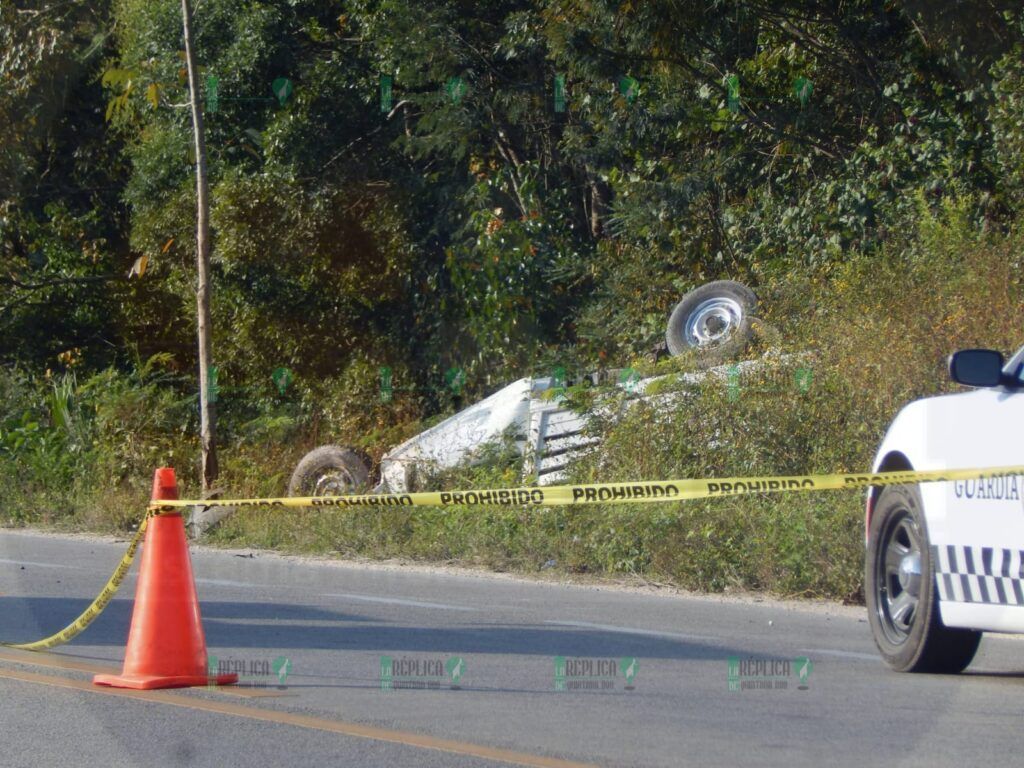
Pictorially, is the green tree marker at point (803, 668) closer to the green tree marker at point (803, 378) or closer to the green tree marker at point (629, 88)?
the green tree marker at point (803, 378)

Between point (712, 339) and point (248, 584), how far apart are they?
21.4ft

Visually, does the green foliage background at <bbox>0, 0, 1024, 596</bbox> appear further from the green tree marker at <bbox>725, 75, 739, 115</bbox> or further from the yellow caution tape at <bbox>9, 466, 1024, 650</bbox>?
the yellow caution tape at <bbox>9, 466, 1024, 650</bbox>

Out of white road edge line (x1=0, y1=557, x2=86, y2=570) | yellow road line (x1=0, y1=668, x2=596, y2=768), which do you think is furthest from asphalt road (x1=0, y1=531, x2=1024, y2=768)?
white road edge line (x1=0, y1=557, x2=86, y2=570)

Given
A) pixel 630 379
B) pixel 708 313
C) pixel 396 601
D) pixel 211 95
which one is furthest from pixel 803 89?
pixel 396 601

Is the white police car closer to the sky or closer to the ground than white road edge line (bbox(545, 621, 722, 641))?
closer to the sky

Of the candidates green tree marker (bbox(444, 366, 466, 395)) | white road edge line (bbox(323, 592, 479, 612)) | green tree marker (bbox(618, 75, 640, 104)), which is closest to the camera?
white road edge line (bbox(323, 592, 479, 612))

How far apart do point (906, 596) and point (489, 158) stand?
51.5ft

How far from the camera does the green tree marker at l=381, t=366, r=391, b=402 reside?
66.9 feet

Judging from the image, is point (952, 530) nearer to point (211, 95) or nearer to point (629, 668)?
point (629, 668)

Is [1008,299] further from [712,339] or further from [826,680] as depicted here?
[826,680]

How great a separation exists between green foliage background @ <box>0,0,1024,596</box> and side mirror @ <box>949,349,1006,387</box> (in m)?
8.01

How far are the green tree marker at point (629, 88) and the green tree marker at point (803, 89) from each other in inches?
85.6

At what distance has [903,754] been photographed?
5.39 m

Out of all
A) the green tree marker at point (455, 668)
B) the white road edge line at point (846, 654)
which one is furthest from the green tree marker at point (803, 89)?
the green tree marker at point (455, 668)
